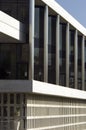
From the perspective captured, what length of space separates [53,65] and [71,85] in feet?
22.1

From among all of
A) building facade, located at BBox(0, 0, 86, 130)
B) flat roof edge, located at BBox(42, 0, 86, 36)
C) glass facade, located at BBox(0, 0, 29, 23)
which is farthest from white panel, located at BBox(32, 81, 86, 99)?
flat roof edge, located at BBox(42, 0, 86, 36)

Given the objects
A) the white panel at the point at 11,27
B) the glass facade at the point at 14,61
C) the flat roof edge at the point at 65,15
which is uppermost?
the flat roof edge at the point at 65,15

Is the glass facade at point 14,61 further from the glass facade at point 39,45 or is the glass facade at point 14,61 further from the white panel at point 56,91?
the glass facade at point 39,45

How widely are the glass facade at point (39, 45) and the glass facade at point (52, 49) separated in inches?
116

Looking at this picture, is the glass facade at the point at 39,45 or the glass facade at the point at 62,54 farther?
the glass facade at the point at 62,54

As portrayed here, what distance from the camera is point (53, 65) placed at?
50844mm

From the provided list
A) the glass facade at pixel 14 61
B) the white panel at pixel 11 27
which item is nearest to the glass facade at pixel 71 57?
the glass facade at pixel 14 61

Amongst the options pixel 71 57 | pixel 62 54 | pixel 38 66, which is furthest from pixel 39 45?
pixel 71 57

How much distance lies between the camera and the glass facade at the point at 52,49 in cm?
4994

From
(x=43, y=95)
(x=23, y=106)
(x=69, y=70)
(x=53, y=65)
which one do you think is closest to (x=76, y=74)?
(x=69, y=70)

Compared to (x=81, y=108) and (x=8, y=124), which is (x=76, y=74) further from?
(x=8, y=124)

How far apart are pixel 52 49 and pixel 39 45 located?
416 cm

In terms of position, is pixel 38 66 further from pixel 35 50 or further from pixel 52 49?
pixel 52 49

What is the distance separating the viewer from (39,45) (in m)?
46.3
